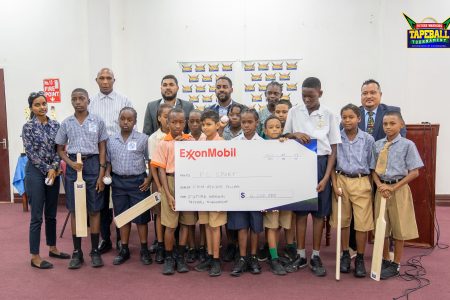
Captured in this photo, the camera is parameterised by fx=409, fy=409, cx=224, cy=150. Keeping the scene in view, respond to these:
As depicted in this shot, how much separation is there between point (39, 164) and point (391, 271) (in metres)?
3.09

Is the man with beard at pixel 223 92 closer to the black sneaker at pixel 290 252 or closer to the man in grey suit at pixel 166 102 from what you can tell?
the man in grey suit at pixel 166 102

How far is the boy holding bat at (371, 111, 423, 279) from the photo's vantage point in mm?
3205

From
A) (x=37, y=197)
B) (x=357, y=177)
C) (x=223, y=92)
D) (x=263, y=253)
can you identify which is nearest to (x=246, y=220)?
(x=263, y=253)

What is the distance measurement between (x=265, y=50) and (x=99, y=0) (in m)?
2.56

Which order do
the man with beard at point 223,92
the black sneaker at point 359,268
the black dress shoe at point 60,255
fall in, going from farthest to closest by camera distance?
the man with beard at point 223,92 < the black dress shoe at point 60,255 < the black sneaker at point 359,268

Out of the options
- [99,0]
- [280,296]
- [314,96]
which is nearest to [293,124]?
[314,96]

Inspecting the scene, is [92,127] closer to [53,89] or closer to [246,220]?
[246,220]

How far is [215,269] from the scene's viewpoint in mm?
3422

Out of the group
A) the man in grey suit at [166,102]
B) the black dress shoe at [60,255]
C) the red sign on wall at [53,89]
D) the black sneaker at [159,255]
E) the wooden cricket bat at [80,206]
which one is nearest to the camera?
the wooden cricket bat at [80,206]

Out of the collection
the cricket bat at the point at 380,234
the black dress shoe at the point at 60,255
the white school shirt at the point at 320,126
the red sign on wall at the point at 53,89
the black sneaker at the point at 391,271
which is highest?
the red sign on wall at the point at 53,89

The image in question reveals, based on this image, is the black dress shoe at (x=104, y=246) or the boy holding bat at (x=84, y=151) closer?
the boy holding bat at (x=84, y=151)

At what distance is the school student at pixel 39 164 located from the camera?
11.6 feet

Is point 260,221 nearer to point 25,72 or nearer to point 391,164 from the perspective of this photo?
point 391,164

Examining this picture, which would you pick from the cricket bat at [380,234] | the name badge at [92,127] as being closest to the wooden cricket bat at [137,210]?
the name badge at [92,127]
